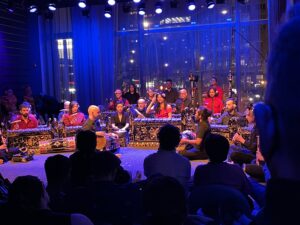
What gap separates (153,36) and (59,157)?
29.5ft

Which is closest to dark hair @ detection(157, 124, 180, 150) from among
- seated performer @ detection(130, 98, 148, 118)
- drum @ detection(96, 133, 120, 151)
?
drum @ detection(96, 133, 120, 151)

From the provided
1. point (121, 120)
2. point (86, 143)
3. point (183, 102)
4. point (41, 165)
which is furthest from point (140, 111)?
point (86, 143)

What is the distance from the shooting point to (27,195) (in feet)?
6.49

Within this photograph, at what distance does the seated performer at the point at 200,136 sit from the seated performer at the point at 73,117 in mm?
2475

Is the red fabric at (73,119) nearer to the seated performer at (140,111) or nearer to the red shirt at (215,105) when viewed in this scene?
the seated performer at (140,111)

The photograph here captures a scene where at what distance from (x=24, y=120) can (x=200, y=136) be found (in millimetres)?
3453

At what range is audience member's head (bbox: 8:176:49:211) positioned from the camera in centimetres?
196

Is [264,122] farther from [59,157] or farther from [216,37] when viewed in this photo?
[216,37]

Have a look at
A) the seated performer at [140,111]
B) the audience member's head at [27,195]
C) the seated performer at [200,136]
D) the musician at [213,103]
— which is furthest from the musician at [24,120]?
the audience member's head at [27,195]

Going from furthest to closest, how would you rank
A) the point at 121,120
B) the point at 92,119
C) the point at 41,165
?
the point at 121,120, the point at 92,119, the point at 41,165

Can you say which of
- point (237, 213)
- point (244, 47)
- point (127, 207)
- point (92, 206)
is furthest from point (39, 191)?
point (244, 47)

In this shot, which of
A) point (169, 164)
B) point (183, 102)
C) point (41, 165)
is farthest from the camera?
point (183, 102)

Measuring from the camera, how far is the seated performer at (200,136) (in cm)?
593

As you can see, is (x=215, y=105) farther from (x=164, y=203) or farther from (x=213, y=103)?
(x=164, y=203)
